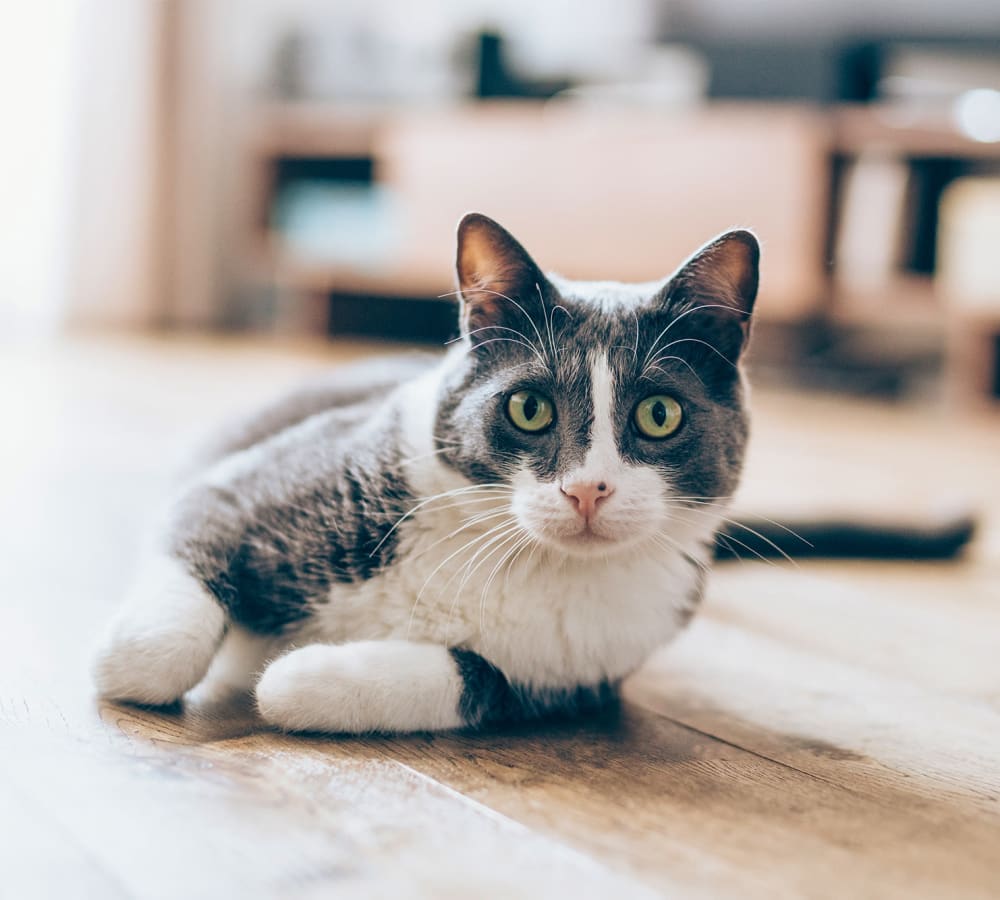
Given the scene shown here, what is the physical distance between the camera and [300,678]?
96cm

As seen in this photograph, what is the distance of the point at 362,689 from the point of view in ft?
3.16

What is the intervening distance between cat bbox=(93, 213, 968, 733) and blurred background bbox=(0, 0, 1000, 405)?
8.01ft

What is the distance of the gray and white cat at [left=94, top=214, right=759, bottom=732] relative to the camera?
969mm

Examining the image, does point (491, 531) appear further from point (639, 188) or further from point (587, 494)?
point (639, 188)

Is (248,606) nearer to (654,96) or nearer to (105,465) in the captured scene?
(105,465)

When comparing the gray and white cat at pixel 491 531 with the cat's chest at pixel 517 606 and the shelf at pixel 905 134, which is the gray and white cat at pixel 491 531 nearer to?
the cat's chest at pixel 517 606

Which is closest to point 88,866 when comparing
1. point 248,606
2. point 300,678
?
point 300,678

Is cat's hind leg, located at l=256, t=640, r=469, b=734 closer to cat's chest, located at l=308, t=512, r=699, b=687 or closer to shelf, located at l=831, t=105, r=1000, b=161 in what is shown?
cat's chest, located at l=308, t=512, r=699, b=687

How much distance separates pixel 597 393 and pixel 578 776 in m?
0.30

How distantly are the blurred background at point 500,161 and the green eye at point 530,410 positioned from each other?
2504 mm

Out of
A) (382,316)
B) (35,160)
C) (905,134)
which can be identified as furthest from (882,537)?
(35,160)

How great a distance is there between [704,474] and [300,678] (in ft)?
1.22

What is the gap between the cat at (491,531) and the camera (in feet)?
3.18

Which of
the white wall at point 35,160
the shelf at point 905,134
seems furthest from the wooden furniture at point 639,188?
the white wall at point 35,160
